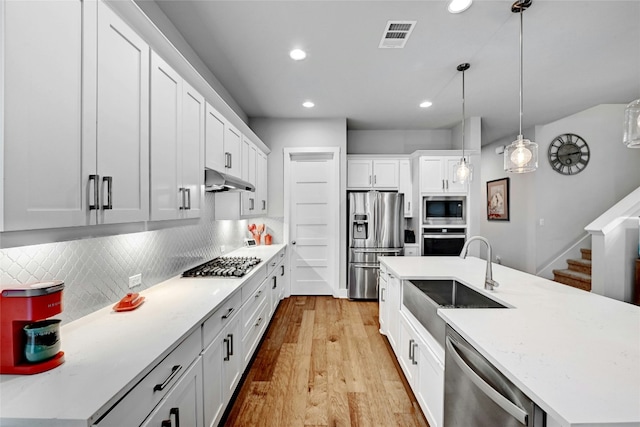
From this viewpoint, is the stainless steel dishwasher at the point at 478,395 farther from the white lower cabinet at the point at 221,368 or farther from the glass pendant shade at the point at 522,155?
the glass pendant shade at the point at 522,155

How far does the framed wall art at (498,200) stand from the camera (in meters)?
6.23

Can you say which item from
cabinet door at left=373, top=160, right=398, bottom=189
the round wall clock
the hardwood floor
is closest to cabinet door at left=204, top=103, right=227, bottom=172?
the hardwood floor

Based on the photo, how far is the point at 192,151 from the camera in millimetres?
2039

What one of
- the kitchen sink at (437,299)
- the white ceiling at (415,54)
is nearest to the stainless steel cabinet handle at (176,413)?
the kitchen sink at (437,299)

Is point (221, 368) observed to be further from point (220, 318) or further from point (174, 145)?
point (174, 145)

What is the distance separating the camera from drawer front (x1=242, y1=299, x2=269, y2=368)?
240 centimetres

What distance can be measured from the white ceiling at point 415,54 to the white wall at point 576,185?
4.36 feet

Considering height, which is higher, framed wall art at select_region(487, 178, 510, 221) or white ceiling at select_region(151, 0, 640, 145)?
white ceiling at select_region(151, 0, 640, 145)

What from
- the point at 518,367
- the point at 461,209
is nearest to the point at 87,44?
the point at 518,367

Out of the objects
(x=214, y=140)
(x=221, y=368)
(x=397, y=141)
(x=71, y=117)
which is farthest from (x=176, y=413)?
(x=397, y=141)

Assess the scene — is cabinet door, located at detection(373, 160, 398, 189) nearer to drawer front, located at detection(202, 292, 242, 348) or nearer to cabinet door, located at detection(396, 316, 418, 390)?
cabinet door, located at detection(396, 316, 418, 390)

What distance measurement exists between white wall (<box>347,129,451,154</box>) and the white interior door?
99cm

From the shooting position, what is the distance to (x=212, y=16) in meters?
2.23

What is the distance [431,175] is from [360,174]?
117cm
